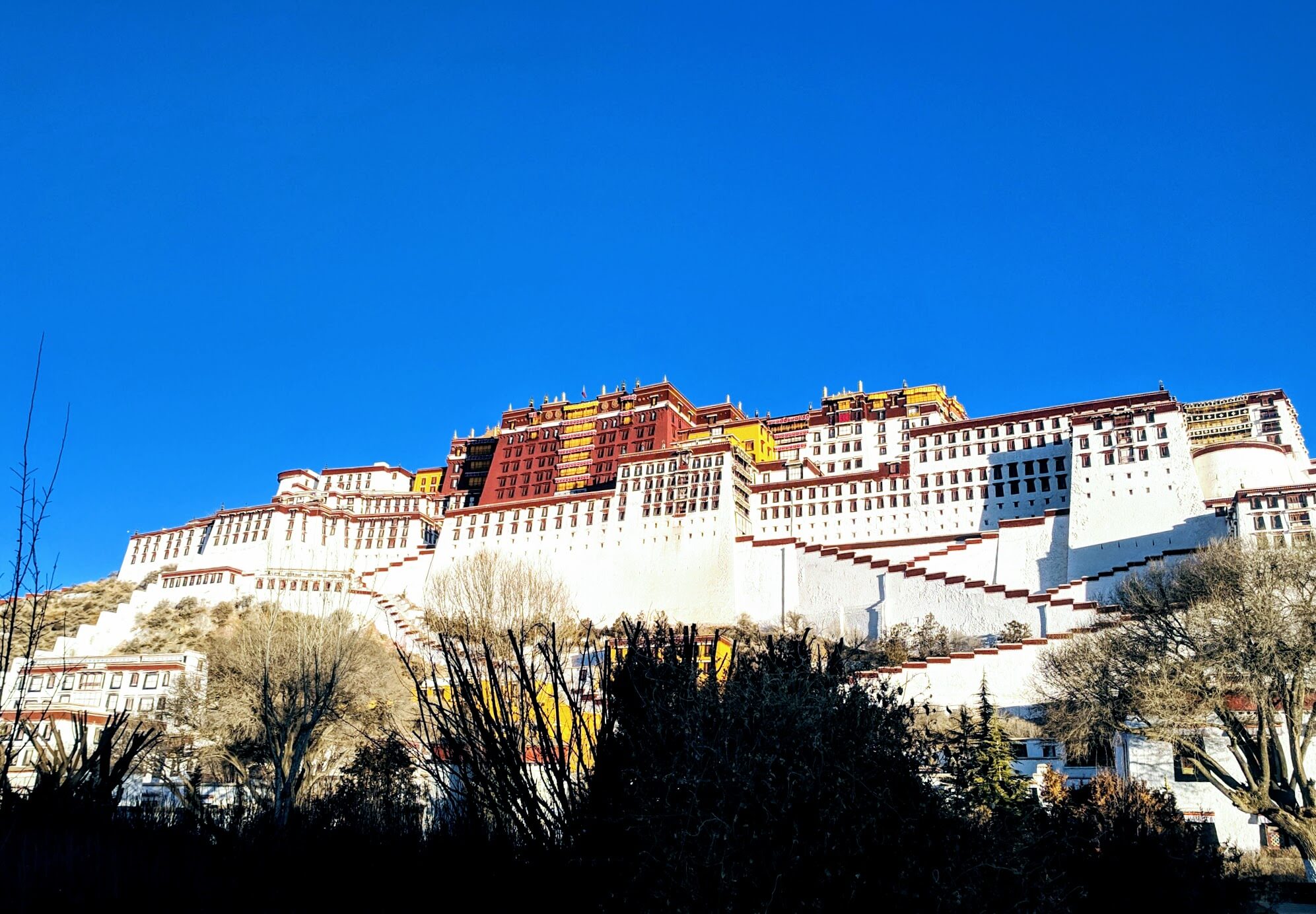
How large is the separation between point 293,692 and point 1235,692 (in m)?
21.5

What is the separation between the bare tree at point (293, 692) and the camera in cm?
2105

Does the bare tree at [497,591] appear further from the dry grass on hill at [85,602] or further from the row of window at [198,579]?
the dry grass on hill at [85,602]

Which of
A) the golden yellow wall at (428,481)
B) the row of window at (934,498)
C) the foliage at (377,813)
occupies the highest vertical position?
the golden yellow wall at (428,481)

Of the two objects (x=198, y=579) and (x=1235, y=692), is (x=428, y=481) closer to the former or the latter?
(x=198, y=579)

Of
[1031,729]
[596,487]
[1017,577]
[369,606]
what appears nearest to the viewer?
[1031,729]

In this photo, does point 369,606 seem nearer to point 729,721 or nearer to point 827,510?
point 827,510

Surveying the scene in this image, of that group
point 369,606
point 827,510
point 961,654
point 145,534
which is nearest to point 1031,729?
point 961,654

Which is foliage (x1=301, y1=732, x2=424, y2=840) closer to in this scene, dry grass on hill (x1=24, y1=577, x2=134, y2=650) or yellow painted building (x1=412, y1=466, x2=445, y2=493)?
dry grass on hill (x1=24, y1=577, x2=134, y2=650)

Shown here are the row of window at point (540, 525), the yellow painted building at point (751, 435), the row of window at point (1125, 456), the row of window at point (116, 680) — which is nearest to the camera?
the row of window at point (116, 680)

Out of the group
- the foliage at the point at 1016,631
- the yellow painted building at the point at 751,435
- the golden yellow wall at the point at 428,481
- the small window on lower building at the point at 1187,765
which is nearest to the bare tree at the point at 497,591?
the yellow painted building at the point at 751,435

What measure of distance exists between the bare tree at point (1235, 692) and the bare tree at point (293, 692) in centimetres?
1692

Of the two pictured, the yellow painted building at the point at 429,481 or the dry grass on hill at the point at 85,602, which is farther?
the yellow painted building at the point at 429,481

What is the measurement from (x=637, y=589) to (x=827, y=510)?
14010 millimetres

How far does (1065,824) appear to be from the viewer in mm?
9750
